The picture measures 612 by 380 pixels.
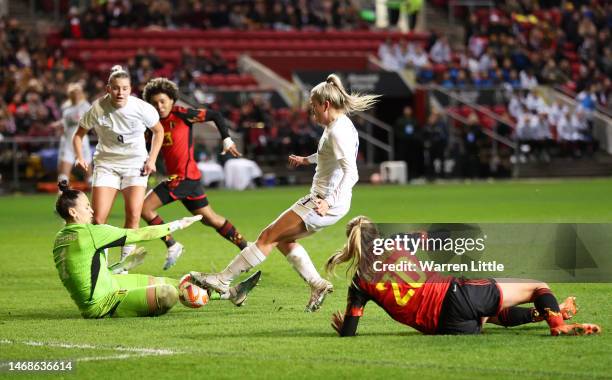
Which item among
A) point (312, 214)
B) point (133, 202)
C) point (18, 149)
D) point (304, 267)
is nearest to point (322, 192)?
point (312, 214)

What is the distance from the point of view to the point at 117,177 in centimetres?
1260

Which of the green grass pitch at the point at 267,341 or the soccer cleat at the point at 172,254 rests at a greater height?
the green grass pitch at the point at 267,341

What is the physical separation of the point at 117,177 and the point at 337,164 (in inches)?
141

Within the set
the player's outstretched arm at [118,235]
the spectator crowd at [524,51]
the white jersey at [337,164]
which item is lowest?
the spectator crowd at [524,51]

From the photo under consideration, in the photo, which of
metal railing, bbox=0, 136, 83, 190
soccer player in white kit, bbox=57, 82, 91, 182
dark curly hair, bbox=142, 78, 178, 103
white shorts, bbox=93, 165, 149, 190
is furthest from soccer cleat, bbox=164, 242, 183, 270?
metal railing, bbox=0, 136, 83, 190

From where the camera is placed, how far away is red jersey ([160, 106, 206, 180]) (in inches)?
523

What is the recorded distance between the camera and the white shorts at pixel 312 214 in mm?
9859

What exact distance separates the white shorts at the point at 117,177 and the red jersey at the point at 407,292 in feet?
15.2

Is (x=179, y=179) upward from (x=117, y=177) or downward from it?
downward

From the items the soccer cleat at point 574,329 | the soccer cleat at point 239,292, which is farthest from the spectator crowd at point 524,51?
the soccer cleat at point 574,329

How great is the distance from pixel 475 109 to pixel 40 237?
2204cm

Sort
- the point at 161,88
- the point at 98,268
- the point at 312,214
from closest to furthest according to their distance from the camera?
the point at 98,268 < the point at 312,214 < the point at 161,88

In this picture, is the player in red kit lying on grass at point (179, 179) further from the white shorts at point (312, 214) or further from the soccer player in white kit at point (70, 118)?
the soccer player in white kit at point (70, 118)

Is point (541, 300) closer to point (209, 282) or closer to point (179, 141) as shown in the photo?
point (209, 282)
